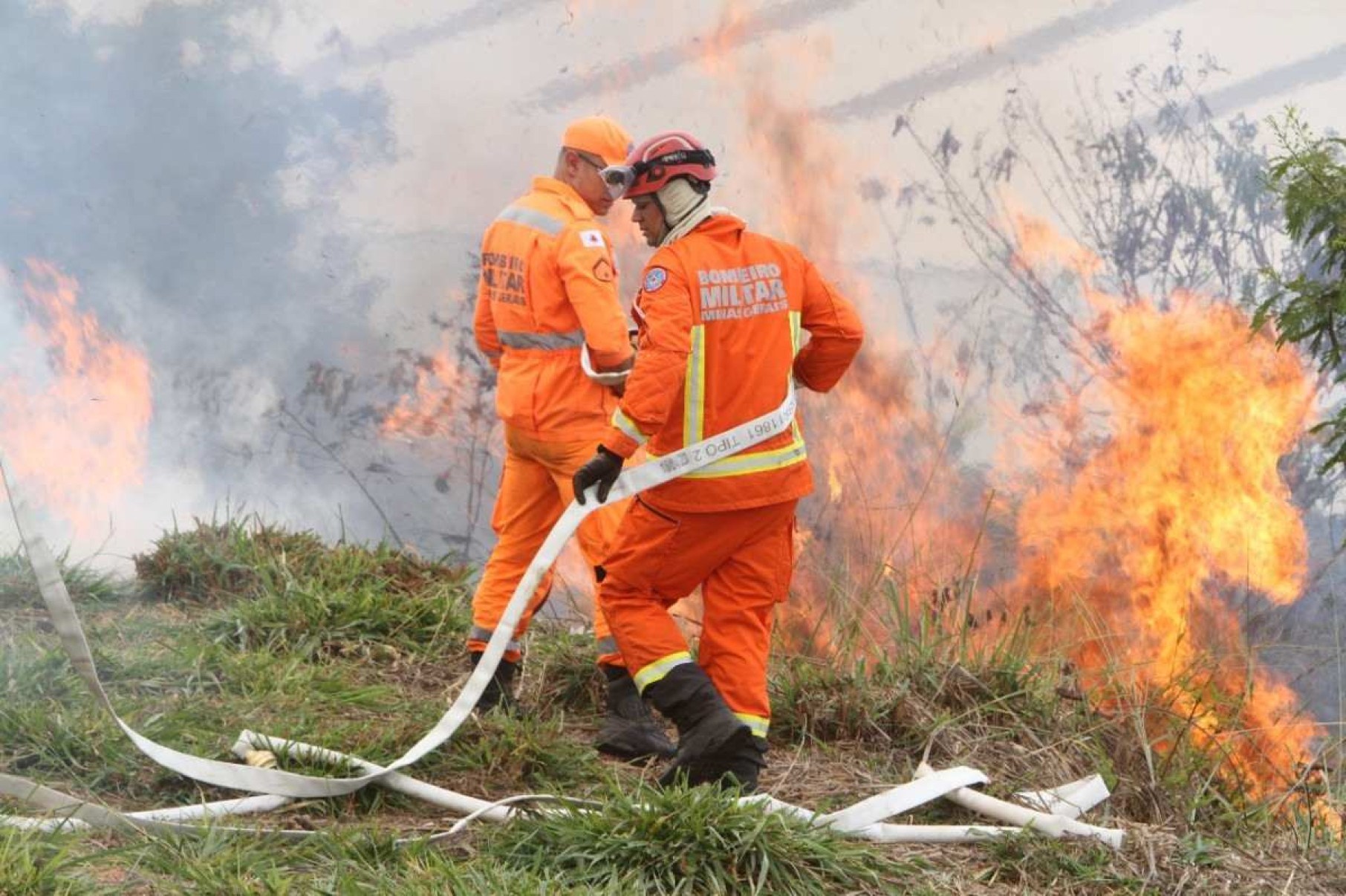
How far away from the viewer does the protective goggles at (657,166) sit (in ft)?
15.2

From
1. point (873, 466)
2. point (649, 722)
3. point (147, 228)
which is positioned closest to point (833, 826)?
point (649, 722)

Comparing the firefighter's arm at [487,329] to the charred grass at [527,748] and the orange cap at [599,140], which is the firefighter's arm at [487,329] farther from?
the charred grass at [527,748]

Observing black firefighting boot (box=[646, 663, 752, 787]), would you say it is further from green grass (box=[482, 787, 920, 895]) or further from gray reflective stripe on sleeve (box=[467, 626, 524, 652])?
gray reflective stripe on sleeve (box=[467, 626, 524, 652])

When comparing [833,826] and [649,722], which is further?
[649,722]

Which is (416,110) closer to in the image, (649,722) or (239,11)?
(239,11)

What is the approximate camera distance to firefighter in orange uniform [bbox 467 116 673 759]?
5.36m

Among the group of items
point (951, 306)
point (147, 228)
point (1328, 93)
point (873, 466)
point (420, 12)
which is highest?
point (420, 12)

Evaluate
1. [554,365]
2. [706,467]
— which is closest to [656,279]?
[706,467]

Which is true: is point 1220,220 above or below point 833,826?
above

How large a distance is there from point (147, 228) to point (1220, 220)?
28.2 ft

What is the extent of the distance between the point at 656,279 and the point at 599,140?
1.20 metres

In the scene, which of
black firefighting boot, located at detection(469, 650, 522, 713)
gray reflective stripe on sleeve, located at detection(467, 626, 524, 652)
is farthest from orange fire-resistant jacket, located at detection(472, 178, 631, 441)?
black firefighting boot, located at detection(469, 650, 522, 713)

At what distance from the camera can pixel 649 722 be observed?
17.6 ft

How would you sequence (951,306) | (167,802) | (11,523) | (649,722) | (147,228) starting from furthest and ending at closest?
1. (951,306)
2. (147,228)
3. (11,523)
4. (649,722)
5. (167,802)
